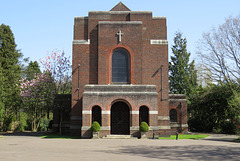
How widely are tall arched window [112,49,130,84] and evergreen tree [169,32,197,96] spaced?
16789 millimetres

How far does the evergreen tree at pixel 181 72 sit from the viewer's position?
45.4 meters

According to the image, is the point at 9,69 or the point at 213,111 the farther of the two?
the point at 9,69

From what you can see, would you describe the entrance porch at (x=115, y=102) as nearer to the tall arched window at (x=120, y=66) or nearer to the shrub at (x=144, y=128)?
the shrub at (x=144, y=128)

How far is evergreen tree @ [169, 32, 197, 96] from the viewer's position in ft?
149

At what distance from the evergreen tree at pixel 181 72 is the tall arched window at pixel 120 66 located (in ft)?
55.1

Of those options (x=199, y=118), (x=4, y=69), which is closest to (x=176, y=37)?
(x=199, y=118)

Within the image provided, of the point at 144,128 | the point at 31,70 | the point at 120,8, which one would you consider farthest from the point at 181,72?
the point at 31,70

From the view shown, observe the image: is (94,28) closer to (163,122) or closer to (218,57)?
(163,122)

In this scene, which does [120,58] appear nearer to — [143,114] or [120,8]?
[120,8]

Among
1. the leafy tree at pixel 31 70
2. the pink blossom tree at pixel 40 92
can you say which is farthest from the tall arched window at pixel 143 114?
the leafy tree at pixel 31 70

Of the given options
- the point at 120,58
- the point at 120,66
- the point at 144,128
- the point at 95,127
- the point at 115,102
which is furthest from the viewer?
the point at 120,58

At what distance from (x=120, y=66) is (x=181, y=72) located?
19.1 meters

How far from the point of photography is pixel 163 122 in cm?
3027

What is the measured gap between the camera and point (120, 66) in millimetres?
30547
